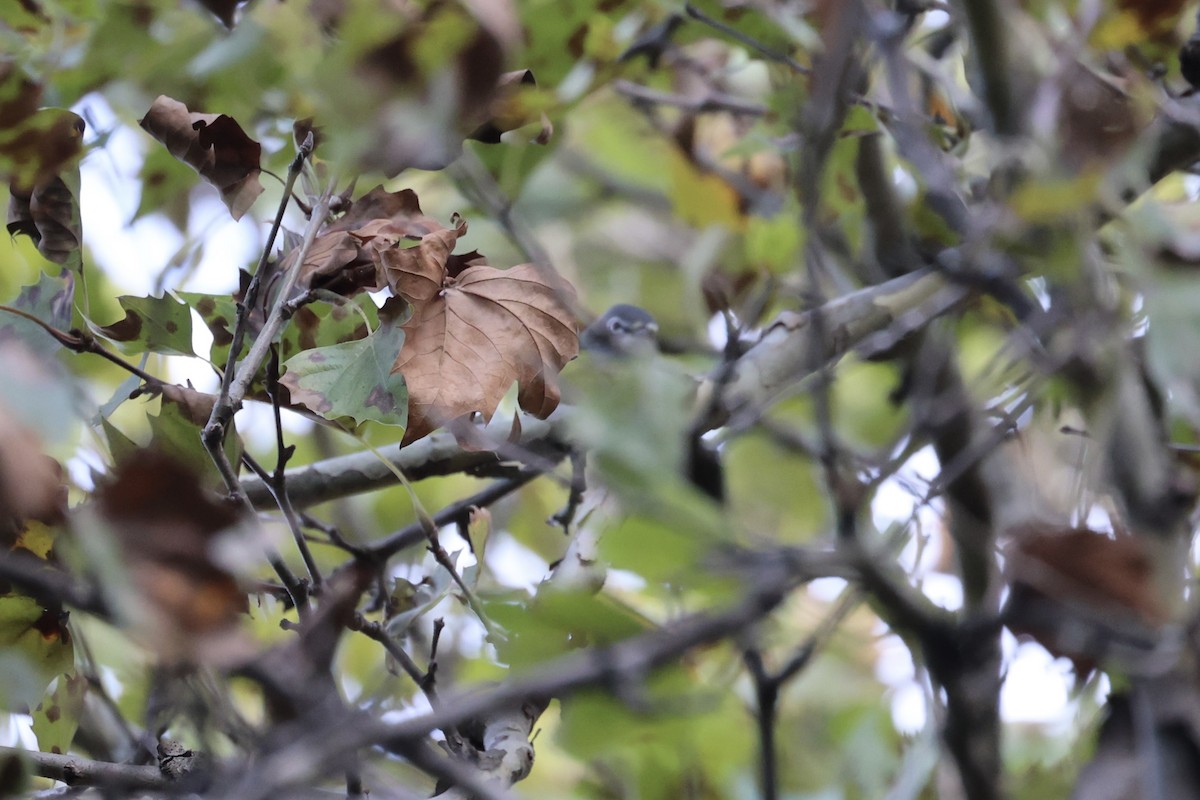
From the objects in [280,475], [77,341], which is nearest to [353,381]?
[280,475]

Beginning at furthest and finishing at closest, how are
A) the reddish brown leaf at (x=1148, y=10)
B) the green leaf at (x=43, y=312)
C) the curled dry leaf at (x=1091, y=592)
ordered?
the reddish brown leaf at (x=1148, y=10) < the green leaf at (x=43, y=312) < the curled dry leaf at (x=1091, y=592)

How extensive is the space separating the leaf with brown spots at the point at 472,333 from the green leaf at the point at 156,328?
0.53ft

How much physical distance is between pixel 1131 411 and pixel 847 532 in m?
0.85

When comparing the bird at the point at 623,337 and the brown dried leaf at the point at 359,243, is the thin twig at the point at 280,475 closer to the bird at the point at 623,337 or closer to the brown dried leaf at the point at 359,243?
the brown dried leaf at the point at 359,243

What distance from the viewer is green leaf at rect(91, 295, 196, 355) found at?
27.3 inches

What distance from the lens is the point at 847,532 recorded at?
447 millimetres

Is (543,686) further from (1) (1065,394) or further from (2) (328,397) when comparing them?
(1) (1065,394)

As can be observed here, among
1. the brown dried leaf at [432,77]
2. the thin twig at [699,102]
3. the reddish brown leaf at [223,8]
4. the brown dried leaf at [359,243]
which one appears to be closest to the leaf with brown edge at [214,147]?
the brown dried leaf at [359,243]

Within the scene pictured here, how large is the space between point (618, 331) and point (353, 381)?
0.56 m

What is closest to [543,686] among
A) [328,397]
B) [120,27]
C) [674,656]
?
[674,656]

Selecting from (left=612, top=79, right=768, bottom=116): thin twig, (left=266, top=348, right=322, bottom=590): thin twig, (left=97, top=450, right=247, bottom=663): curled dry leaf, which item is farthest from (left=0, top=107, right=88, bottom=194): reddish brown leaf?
(left=612, top=79, right=768, bottom=116): thin twig

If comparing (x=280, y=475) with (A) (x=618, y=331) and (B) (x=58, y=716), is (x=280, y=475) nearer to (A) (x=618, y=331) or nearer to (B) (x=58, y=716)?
(B) (x=58, y=716)

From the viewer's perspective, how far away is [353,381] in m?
0.66

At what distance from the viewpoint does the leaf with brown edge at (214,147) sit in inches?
26.2
